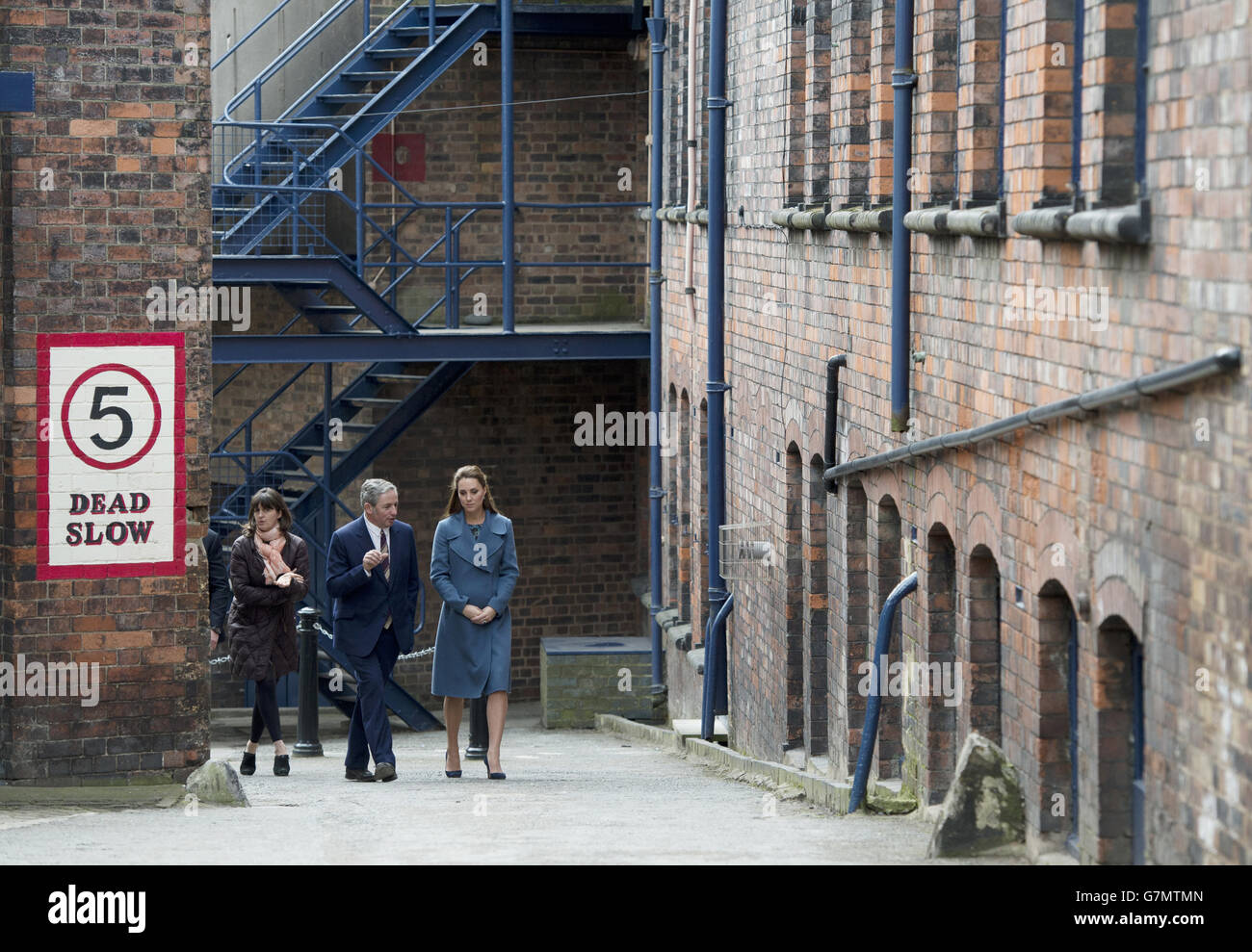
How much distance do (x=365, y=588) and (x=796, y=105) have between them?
4177 mm

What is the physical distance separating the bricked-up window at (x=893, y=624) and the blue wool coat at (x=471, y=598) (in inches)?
75.6

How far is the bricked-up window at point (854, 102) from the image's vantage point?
32.6ft

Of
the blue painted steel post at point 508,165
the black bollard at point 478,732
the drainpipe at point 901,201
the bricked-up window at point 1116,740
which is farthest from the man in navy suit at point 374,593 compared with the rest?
the blue painted steel post at point 508,165

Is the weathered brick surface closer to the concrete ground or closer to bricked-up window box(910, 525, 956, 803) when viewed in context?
bricked-up window box(910, 525, 956, 803)

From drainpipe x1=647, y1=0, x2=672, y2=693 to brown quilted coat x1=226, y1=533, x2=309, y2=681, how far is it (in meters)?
7.14

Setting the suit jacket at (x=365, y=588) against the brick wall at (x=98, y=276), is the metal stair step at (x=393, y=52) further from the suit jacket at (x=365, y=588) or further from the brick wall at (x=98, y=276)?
the brick wall at (x=98, y=276)

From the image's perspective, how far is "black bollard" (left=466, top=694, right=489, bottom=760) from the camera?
11.9 metres

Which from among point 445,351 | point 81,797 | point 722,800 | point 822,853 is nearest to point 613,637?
point 445,351

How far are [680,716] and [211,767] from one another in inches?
329

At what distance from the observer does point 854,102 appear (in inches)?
393

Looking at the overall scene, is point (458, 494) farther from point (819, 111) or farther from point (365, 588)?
point (819, 111)

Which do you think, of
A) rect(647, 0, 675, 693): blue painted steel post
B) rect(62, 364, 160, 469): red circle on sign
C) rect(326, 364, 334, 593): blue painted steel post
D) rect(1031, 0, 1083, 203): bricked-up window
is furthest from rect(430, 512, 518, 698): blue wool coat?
rect(326, 364, 334, 593): blue painted steel post

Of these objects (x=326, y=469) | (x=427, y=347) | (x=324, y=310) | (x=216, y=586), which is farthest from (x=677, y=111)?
(x=216, y=586)

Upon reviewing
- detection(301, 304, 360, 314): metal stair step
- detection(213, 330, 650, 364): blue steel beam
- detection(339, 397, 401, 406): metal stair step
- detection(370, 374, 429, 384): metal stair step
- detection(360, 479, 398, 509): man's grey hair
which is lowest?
detection(360, 479, 398, 509): man's grey hair
